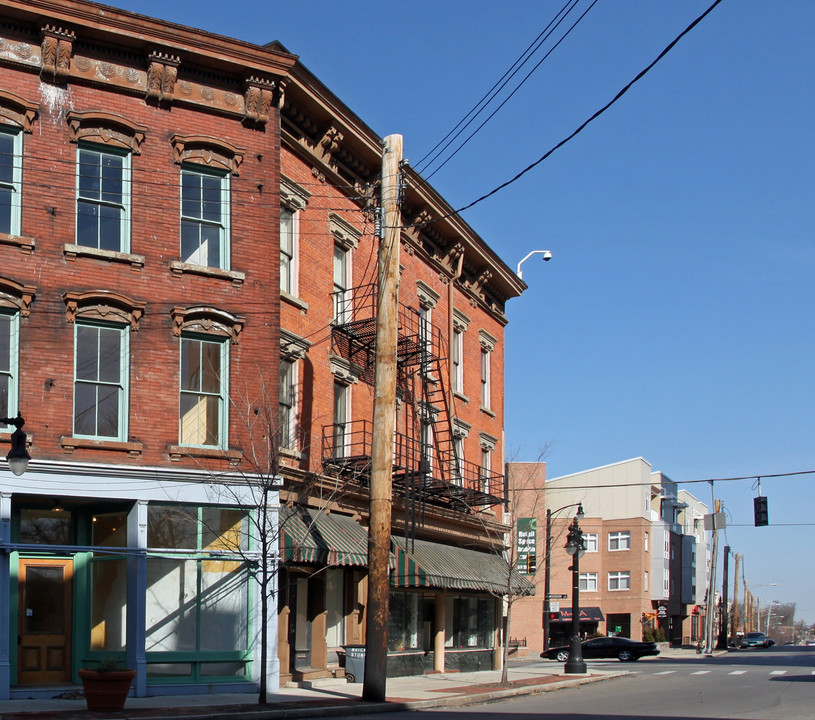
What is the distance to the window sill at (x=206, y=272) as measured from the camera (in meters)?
21.6

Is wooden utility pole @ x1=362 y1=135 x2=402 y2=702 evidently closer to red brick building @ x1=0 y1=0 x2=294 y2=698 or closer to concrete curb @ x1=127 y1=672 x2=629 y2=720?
concrete curb @ x1=127 y1=672 x2=629 y2=720

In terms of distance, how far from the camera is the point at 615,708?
1981cm

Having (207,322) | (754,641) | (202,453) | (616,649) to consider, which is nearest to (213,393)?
(202,453)

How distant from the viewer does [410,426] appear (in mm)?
30203

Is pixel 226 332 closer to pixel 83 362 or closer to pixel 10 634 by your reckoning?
pixel 83 362

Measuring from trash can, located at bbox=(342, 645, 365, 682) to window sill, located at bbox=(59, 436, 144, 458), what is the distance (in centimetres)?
717

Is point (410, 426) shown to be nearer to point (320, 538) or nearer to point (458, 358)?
point (458, 358)

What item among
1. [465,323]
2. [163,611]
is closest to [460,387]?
[465,323]

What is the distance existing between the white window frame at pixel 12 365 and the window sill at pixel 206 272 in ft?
10.6

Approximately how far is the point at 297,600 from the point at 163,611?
3.79 m

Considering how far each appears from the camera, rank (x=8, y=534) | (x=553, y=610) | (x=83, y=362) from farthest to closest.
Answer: (x=553, y=610), (x=83, y=362), (x=8, y=534)

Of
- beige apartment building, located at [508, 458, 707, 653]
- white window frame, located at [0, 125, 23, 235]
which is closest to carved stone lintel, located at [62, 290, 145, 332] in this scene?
white window frame, located at [0, 125, 23, 235]

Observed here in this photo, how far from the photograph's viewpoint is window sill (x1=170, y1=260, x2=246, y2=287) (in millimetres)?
21609

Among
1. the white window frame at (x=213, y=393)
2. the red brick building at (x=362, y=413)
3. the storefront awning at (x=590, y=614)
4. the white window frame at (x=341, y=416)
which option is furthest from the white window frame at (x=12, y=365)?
the storefront awning at (x=590, y=614)
